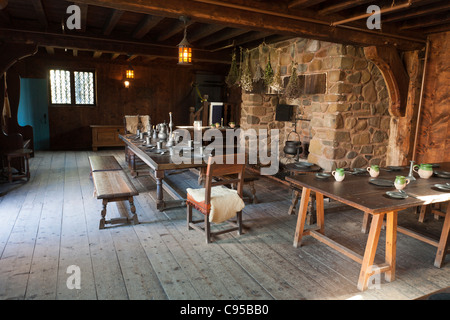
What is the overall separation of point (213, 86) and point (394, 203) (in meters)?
8.83

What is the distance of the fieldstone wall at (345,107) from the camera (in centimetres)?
471

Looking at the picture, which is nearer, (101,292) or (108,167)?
(101,292)

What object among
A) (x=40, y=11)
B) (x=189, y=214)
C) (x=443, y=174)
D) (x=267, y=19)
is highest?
(x=40, y=11)

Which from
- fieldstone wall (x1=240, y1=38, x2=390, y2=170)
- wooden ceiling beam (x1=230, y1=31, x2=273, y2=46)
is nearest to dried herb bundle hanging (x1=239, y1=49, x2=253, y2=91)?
wooden ceiling beam (x1=230, y1=31, x2=273, y2=46)

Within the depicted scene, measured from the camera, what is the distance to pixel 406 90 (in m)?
4.93

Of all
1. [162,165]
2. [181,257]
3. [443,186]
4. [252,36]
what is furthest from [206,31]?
[443,186]

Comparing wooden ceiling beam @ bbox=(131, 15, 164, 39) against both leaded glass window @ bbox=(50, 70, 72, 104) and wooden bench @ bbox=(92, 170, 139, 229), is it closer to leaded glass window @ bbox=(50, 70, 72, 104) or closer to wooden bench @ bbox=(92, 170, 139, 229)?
wooden bench @ bbox=(92, 170, 139, 229)

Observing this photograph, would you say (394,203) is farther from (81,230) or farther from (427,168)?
(81,230)

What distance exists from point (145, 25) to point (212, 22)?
6.56 feet

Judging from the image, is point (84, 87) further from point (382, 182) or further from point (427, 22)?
point (382, 182)

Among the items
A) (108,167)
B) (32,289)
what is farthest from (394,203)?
(108,167)

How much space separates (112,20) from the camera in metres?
4.72

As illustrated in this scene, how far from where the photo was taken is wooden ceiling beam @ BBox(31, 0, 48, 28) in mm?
4102

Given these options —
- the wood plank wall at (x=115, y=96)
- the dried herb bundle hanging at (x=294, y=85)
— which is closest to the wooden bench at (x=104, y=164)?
the dried herb bundle hanging at (x=294, y=85)
